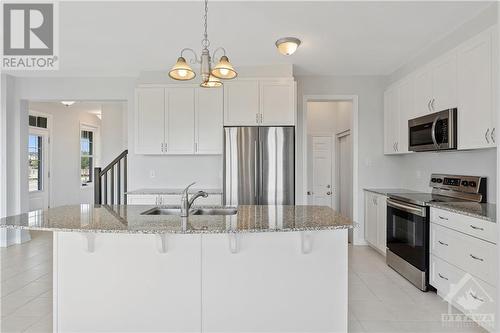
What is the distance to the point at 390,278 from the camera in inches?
142

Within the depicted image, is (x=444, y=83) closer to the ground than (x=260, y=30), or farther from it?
closer to the ground

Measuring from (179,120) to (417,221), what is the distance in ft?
10.6

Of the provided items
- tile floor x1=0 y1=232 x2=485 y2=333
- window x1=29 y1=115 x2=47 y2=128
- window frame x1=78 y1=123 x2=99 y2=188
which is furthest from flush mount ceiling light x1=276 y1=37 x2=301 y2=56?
window frame x1=78 y1=123 x2=99 y2=188

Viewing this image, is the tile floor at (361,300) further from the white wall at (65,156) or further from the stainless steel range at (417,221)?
the white wall at (65,156)

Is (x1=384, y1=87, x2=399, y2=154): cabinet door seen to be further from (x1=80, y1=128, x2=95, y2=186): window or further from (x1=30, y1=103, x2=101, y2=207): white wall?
(x1=80, y1=128, x2=95, y2=186): window

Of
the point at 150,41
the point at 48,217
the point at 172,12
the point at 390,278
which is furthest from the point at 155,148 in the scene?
the point at 390,278

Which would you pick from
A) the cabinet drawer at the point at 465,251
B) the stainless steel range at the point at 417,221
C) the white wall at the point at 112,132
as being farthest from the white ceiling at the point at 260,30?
the white wall at the point at 112,132

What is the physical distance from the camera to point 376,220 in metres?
4.51

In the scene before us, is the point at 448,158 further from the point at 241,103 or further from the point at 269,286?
the point at 269,286

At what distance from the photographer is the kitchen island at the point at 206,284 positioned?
219 cm

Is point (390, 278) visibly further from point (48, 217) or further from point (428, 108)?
point (48, 217)

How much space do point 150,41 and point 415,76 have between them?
3.15 m

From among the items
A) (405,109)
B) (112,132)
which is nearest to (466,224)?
(405,109)
